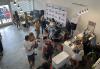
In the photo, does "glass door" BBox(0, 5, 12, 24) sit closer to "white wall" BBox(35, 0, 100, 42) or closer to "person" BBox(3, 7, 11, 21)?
"person" BBox(3, 7, 11, 21)

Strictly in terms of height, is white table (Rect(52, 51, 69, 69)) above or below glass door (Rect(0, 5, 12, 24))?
below

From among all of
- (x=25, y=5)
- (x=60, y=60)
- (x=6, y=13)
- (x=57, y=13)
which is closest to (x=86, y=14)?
(x=57, y=13)

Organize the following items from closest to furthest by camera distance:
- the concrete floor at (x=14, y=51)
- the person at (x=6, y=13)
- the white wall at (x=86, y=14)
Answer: the concrete floor at (x=14, y=51), the white wall at (x=86, y=14), the person at (x=6, y=13)

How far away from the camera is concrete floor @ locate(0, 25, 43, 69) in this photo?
18.0 ft

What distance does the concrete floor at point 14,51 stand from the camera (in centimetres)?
550

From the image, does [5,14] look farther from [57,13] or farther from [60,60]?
[60,60]

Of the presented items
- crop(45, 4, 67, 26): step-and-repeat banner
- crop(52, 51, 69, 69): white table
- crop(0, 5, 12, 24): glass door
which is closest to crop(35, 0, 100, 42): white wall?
crop(45, 4, 67, 26): step-and-repeat banner

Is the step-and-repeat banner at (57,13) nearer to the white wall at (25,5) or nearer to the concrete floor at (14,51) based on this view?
the concrete floor at (14,51)

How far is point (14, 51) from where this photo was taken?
6430 millimetres

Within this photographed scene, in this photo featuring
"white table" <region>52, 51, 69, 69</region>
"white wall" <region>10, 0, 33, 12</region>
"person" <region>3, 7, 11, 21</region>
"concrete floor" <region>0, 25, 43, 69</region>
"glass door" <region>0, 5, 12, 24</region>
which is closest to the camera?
"white table" <region>52, 51, 69, 69</region>

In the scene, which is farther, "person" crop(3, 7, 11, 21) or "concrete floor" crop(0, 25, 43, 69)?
"person" crop(3, 7, 11, 21)

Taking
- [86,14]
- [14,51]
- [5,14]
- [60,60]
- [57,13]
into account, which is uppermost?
[86,14]

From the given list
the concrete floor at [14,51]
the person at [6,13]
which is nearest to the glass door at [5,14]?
the person at [6,13]

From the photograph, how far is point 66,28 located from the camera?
756 centimetres
